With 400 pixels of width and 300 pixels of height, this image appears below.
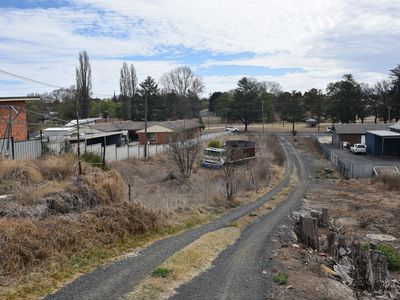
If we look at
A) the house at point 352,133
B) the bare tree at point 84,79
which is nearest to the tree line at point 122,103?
the bare tree at point 84,79

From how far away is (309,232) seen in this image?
14336 millimetres

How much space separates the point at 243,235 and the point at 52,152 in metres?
15.7

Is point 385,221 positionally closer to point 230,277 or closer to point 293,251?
point 293,251

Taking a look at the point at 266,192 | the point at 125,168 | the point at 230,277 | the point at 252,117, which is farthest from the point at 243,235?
the point at 252,117

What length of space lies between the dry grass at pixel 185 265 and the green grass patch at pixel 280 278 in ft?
6.02

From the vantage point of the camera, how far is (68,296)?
8789mm

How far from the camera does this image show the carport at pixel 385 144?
1965 inches

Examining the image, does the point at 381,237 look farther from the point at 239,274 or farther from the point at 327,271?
the point at 239,274

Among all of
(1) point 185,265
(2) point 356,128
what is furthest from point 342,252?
(2) point 356,128

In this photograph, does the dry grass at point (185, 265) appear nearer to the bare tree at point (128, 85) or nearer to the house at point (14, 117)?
the house at point (14, 117)

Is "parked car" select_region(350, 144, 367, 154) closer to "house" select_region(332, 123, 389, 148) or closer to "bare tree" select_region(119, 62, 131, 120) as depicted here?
"house" select_region(332, 123, 389, 148)

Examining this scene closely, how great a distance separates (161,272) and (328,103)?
88.3 meters

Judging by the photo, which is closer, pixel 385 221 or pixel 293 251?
pixel 293 251

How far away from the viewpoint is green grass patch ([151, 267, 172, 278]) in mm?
10192
